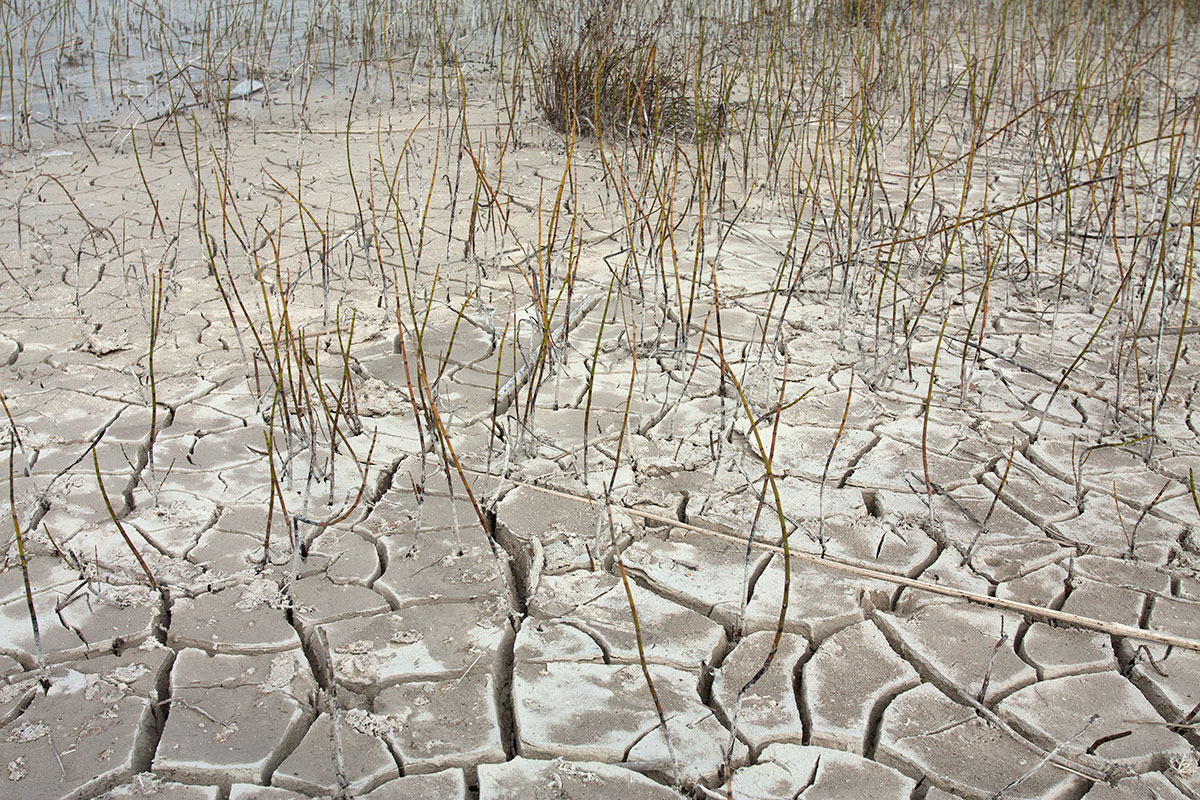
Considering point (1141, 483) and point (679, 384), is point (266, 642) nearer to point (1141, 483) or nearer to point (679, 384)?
point (679, 384)

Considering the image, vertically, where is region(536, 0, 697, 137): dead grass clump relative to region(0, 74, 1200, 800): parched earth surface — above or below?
above

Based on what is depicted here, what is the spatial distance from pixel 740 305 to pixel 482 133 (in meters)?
2.06

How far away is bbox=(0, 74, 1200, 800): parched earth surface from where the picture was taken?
5.59ft

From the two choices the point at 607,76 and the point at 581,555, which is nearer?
the point at 581,555

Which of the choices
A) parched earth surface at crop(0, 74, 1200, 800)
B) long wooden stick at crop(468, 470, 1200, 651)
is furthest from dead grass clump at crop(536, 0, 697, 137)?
long wooden stick at crop(468, 470, 1200, 651)

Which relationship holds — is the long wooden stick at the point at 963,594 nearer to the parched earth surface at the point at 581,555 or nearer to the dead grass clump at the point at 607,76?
the parched earth surface at the point at 581,555

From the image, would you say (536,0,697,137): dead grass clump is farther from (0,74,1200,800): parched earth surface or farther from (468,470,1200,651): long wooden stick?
(468,470,1200,651): long wooden stick

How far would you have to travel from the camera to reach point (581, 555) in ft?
7.25

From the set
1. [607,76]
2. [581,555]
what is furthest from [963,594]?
[607,76]

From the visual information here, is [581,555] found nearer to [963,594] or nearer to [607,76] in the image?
[963,594]

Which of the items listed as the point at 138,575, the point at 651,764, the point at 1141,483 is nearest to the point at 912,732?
the point at 651,764

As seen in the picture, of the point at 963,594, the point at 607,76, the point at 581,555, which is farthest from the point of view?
the point at 607,76

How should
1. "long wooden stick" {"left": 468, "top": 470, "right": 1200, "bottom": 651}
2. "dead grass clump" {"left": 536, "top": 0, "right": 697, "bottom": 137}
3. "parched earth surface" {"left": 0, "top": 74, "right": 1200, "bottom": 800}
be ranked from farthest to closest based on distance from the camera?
1. "dead grass clump" {"left": 536, "top": 0, "right": 697, "bottom": 137}
2. "long wooden stick" {"left": 468, "top": 470, "right": 1200, "bottom": 651}
3. "parched earth surface" {"left": 0, "top": 74, "right": 1200, "bottom": 800}

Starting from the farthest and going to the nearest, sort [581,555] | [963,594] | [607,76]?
[607,76] < [581,555] < [963,594]
